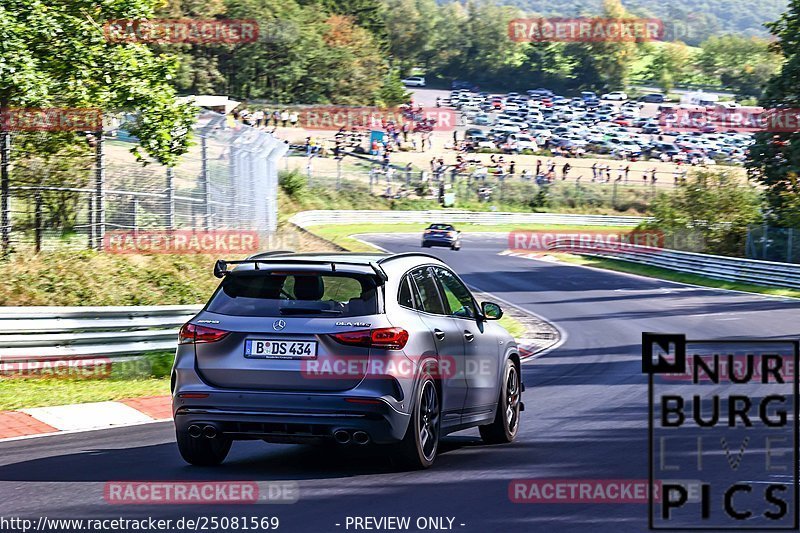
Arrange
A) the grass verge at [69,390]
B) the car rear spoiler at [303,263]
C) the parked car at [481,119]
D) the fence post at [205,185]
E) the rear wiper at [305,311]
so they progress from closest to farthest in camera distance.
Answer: the rear wiper at [305,311] < the car rear spoiler at [303,263] < the grass verge at [69,390] < the fence post at [205,185] < the parked car at [481,119]

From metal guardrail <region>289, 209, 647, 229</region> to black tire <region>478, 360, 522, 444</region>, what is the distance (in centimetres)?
5213

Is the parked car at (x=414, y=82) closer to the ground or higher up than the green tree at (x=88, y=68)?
higher up

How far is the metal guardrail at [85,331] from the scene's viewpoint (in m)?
14.1

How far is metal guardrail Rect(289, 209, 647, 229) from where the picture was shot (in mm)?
65375

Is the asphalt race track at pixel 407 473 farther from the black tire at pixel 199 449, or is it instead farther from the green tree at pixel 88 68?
the green tree at pixel 88 68

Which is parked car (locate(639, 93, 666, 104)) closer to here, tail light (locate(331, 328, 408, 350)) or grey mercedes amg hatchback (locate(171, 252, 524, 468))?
grey mercedes amg hatchback (locate(171, 252, 524, 468))

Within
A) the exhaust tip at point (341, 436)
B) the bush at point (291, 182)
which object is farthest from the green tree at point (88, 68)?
the bush at point (291, 182)

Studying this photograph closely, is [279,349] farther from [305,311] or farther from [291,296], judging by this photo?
[291,296]

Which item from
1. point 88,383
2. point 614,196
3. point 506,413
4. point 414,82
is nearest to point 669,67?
point 414,82

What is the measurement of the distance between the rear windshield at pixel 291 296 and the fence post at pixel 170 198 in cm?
1242

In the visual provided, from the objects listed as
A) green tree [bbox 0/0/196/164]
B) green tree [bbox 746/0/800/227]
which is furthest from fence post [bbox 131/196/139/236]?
green tree [bbox 746/0/800/227]

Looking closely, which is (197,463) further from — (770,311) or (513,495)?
(770,311)

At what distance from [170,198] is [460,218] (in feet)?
171

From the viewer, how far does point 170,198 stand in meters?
20.6
